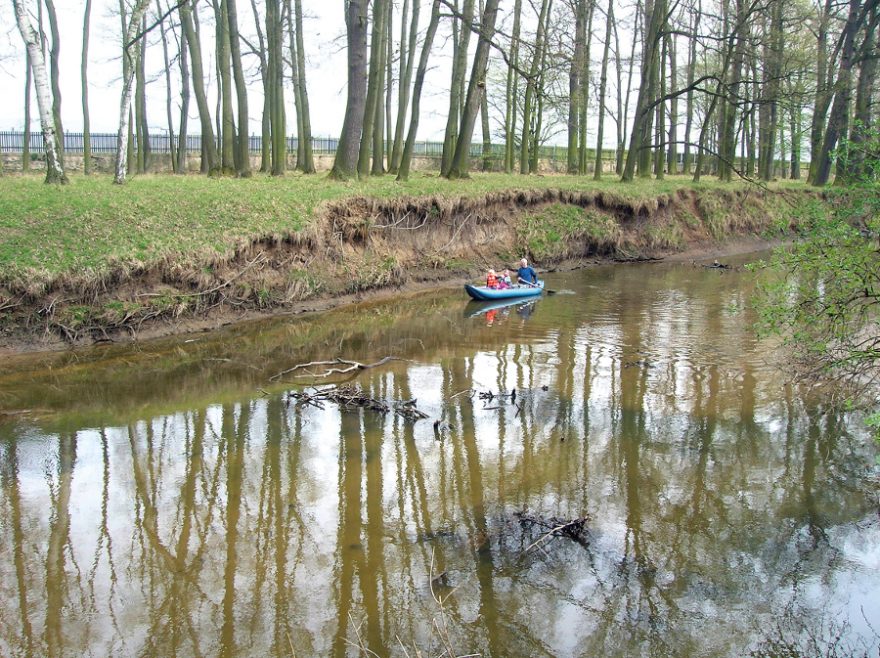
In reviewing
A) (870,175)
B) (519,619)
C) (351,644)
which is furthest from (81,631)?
(870,175)

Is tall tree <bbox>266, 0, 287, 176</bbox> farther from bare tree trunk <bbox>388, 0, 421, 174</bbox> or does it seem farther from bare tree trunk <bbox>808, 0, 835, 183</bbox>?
bare tree trunk <bbox>808, 0, 835, 183</bbox>

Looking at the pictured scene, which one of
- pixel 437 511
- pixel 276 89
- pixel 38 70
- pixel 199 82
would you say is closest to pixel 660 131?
pixel 276 89

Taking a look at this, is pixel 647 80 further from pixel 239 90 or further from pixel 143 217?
pixel 143 217

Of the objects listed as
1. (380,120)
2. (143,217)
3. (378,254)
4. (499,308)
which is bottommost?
(499,308)

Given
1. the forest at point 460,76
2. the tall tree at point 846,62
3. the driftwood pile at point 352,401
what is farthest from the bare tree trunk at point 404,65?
the driftwood pile at point 352,401

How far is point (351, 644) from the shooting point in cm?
505

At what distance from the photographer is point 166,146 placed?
42.7 meters

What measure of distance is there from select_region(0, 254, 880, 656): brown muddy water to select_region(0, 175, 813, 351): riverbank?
1.21 m

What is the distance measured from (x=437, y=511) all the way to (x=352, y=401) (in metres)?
3.09

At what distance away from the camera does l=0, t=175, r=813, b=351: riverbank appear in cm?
1266

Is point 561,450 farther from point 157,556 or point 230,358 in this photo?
point 230,358

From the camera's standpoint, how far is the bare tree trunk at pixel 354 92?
19.0 metres

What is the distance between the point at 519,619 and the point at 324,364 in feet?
23.3

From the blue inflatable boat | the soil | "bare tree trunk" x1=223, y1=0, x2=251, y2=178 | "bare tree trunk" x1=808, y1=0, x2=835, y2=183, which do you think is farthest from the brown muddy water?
"bare tree trunk" x1=808, y1=0, x2=835, y2=183
